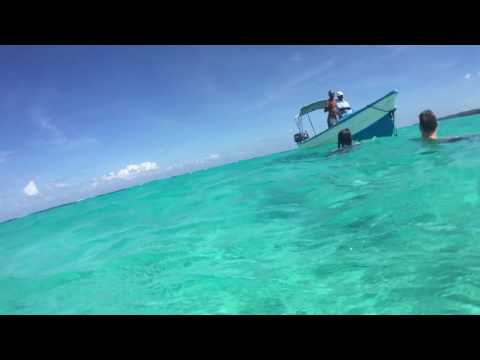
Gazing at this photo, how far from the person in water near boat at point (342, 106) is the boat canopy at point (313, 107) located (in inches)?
81.6

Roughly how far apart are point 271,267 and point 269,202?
197 inches

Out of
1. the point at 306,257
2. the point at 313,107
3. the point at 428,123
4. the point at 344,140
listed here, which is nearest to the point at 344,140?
the point at 344,140

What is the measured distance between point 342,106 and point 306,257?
1620 cm

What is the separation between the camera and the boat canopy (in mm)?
21858

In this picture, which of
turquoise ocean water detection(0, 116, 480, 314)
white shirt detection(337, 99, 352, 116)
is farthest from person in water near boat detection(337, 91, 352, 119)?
turquoise ocean water detection(0, 116, 480, 314)

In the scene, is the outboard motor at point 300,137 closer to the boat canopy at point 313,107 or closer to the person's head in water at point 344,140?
the boat canopy at point 313,107

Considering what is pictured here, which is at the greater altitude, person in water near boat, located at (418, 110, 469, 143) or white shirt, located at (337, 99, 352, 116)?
white shirt, located at (337, 99, 352, 116)

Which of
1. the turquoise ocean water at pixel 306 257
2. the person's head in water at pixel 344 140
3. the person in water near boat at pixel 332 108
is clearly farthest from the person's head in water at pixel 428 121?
the person in water near boat at pixel 332 108

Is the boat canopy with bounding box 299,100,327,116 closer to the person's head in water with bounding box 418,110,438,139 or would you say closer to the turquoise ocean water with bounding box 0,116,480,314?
the turquoise ocean water with bounding box 0,116,480,314

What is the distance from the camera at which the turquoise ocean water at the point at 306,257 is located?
368 centimetres

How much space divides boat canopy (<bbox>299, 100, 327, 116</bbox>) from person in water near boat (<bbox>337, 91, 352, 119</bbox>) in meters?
2.07
